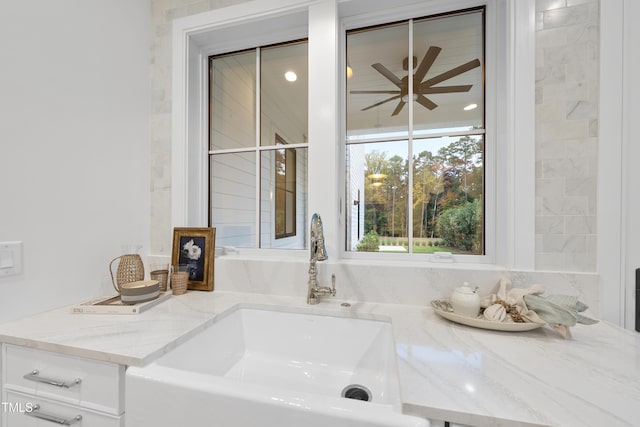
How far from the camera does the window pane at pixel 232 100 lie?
5.09ft

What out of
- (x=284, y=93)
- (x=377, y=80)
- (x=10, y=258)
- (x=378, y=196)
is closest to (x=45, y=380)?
(x=10, y=258)

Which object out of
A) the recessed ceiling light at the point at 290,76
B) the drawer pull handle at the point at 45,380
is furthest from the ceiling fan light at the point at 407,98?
the drawer pull handle at the point at 45,380

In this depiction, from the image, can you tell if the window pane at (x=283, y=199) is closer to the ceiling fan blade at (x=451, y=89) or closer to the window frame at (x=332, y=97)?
the window frame at (x=332, y=97)

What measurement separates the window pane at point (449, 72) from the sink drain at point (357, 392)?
1108mm

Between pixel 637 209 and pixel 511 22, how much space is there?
0.82m

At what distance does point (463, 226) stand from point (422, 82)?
0.70 meters

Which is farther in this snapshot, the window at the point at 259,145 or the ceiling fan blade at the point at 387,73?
the window at the point at 259,145

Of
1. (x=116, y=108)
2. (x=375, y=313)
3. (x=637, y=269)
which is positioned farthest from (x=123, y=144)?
(x=637, y=269)

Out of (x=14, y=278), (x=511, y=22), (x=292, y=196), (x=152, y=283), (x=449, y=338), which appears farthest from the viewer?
(x=292, y=196)

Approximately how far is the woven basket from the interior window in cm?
82

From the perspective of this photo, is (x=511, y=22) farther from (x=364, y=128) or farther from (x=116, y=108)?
(x=116, y=108)

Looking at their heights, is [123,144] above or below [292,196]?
above

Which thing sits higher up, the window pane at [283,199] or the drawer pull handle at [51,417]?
the window pane at [283,199]

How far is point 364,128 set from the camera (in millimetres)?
1363
